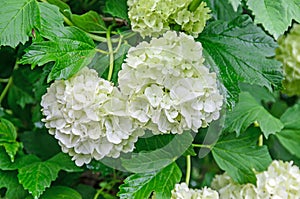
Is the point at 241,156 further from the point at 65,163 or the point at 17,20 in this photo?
the point at 17,20

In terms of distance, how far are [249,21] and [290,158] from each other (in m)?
0.69

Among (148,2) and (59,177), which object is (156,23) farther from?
(59,177)

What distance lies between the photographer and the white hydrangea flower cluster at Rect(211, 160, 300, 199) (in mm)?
1373

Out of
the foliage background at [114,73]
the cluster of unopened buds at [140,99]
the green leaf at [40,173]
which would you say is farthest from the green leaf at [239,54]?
the green leaf at [40,173]

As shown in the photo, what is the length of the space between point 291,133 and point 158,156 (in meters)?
0.52

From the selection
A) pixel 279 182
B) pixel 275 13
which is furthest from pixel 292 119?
pixel 275 13

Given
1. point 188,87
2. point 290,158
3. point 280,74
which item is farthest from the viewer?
point 290,158

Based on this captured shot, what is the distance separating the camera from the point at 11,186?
1.41m

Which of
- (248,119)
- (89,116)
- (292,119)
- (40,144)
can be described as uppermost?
(89,116)

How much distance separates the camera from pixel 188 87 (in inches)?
44.7

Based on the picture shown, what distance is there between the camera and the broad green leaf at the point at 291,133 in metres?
1.68

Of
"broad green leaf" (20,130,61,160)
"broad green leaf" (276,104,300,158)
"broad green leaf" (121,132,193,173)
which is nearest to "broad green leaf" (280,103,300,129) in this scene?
"broad green leaf" (276,104,300,158)

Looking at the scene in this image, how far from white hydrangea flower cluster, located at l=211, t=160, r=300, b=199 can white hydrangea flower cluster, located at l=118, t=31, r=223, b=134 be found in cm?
33

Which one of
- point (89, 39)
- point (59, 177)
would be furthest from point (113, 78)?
point (59, 177)
